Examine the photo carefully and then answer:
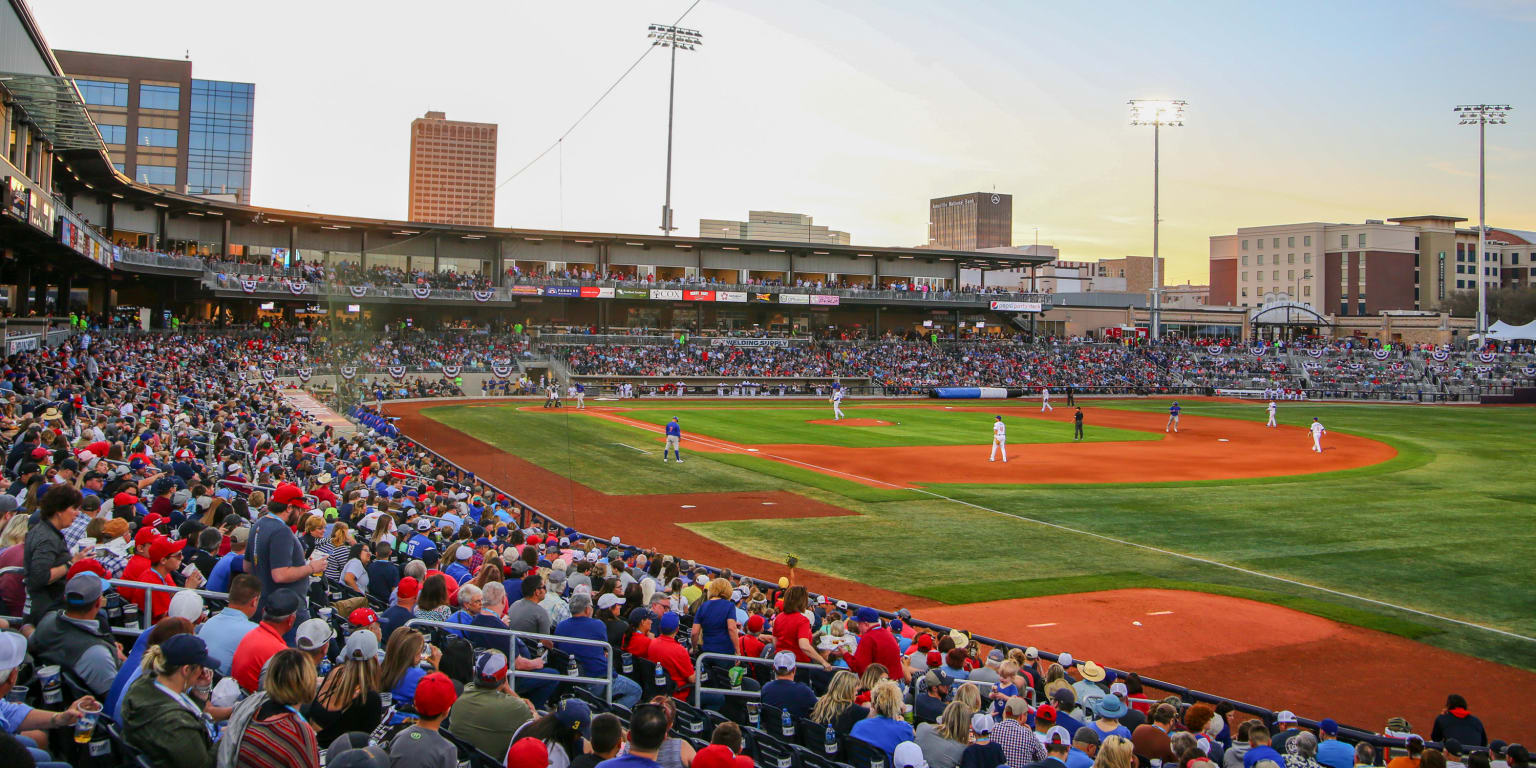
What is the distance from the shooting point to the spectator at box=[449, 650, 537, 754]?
5.78 meters

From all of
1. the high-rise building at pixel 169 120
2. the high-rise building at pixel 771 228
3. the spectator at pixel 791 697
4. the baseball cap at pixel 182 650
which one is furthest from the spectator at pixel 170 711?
the high-rise building at pixel 771 228

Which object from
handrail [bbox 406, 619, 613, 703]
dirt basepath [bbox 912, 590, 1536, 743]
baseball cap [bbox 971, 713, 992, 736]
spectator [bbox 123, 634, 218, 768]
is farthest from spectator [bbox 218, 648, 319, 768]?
dirt basepath [bbox 912, 590, 1536, 743]

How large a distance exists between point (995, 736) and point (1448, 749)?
4862mm

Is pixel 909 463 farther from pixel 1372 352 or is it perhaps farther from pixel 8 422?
pixel 1372 352

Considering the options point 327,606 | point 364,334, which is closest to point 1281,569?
point 327,606

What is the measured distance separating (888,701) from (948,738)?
1.56 ft

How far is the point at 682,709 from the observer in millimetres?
7555

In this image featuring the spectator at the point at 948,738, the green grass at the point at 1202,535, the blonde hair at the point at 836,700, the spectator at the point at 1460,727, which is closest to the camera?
the spectator at the point at 948,738

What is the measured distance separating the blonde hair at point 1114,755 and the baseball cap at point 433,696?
406 centimetres

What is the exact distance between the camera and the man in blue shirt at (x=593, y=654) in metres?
8.09

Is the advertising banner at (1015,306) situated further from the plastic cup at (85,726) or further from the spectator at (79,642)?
the plastic cup at (85,726)

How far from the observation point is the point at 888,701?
22.9 feet

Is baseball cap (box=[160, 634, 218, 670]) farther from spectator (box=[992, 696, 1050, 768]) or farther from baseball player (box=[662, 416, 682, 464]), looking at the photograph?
baseball player (box=[662, 416, 682, 464])

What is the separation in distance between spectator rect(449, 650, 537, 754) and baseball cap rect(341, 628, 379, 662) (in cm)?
75
